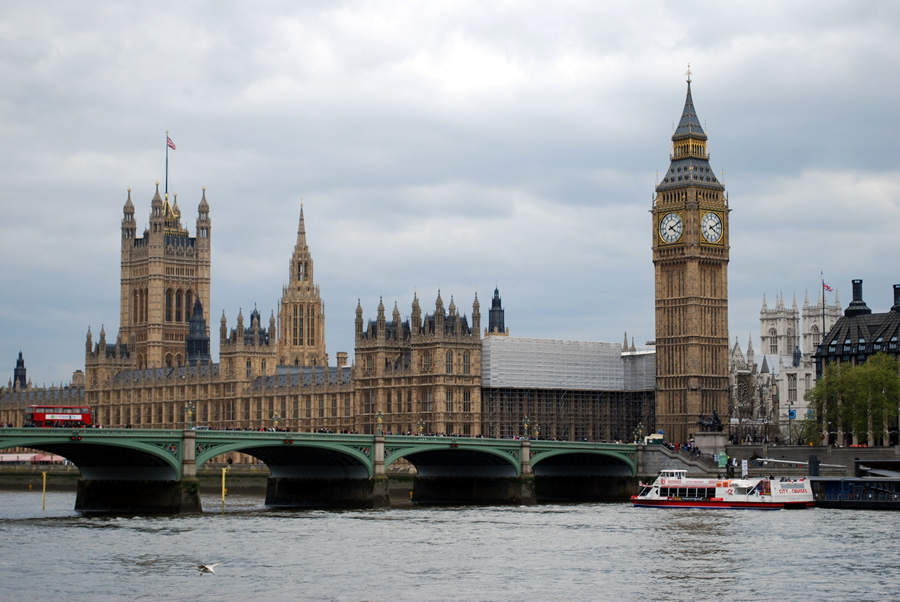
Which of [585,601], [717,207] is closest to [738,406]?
[717,207]

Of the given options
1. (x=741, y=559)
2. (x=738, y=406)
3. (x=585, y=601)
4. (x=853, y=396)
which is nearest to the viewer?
(x=585, y=601)

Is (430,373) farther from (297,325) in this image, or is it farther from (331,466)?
(297,325)

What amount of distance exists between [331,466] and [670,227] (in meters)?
41.2

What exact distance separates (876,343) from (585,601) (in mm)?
90667

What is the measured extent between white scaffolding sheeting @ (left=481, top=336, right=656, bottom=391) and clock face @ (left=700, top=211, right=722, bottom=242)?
548 inches

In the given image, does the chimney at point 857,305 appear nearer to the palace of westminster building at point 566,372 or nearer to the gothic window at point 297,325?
the palace of westminster building at point 566,372

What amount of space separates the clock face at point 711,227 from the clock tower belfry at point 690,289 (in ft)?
0.26

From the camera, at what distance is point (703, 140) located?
132 metres

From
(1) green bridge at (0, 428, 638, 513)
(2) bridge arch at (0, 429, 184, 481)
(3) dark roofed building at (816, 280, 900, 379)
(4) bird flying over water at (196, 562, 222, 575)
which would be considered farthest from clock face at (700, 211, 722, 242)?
(4) bird flying over water at (196, 562, 222, 575)

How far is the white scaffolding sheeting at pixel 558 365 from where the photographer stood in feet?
438

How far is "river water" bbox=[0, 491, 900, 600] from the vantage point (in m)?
55.8

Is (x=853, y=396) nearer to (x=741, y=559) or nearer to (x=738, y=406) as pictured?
(x=738, y=406)

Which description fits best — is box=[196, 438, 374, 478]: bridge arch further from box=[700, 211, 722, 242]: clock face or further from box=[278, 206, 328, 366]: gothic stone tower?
box=[278, 206, 328, 366]: gothic stone tower

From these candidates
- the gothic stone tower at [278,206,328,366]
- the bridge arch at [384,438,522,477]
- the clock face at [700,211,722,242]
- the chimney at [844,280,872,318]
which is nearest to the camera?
the bridge arch at [384,438,522,477]
